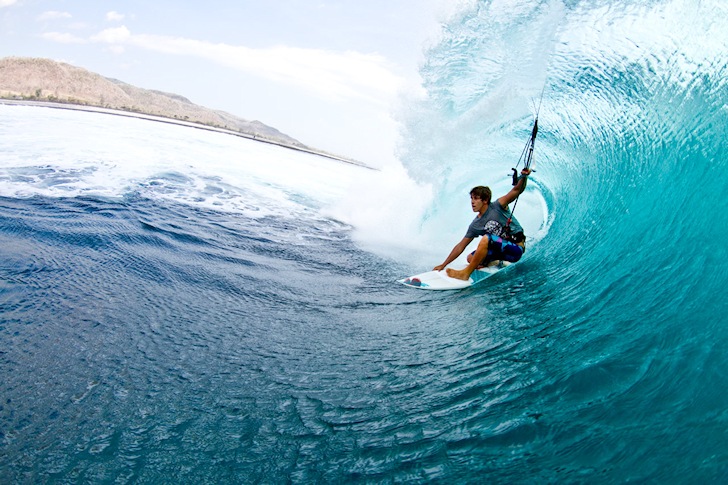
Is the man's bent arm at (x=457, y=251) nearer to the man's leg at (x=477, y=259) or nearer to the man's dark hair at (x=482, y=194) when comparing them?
the man's leg at (x=477, y=259)

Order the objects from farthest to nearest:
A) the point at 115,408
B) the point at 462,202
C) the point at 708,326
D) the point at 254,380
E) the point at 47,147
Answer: the point at 47,147
the point at 462,202
the point at 254,380
the point at 708,326
the point at 115,408

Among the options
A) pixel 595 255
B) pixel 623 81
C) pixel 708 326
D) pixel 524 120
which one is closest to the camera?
pixel 708 326

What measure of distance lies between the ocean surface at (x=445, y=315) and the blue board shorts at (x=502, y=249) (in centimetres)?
26

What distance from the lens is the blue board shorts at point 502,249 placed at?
19.9ft

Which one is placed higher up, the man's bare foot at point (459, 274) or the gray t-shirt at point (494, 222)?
the gray t-shirt at point (494, 222)

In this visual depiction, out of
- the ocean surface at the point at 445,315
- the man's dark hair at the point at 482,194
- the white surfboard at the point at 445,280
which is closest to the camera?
the ocean surface at the point at 445,315

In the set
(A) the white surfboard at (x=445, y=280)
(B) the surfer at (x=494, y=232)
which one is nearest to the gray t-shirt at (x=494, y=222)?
(B) the surfer at (x=494, y=232)

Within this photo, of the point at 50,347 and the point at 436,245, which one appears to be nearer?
the point at 50,347

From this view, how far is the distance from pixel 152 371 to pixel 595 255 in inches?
186

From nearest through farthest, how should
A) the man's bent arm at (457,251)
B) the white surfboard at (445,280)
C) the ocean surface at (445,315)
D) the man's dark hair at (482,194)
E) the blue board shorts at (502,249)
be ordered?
the ocean surface at (445,315)
the white surfboard at (445,280)
the blue board shorts at (502,249)
the man's dark hair at (482,194)
the man's bent arm at (457,251)

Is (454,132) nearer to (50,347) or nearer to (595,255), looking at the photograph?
(595,255)

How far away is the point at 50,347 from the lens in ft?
11.0

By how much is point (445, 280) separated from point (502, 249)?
2.74ft

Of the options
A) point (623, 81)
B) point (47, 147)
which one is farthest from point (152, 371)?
point (47, 147)
